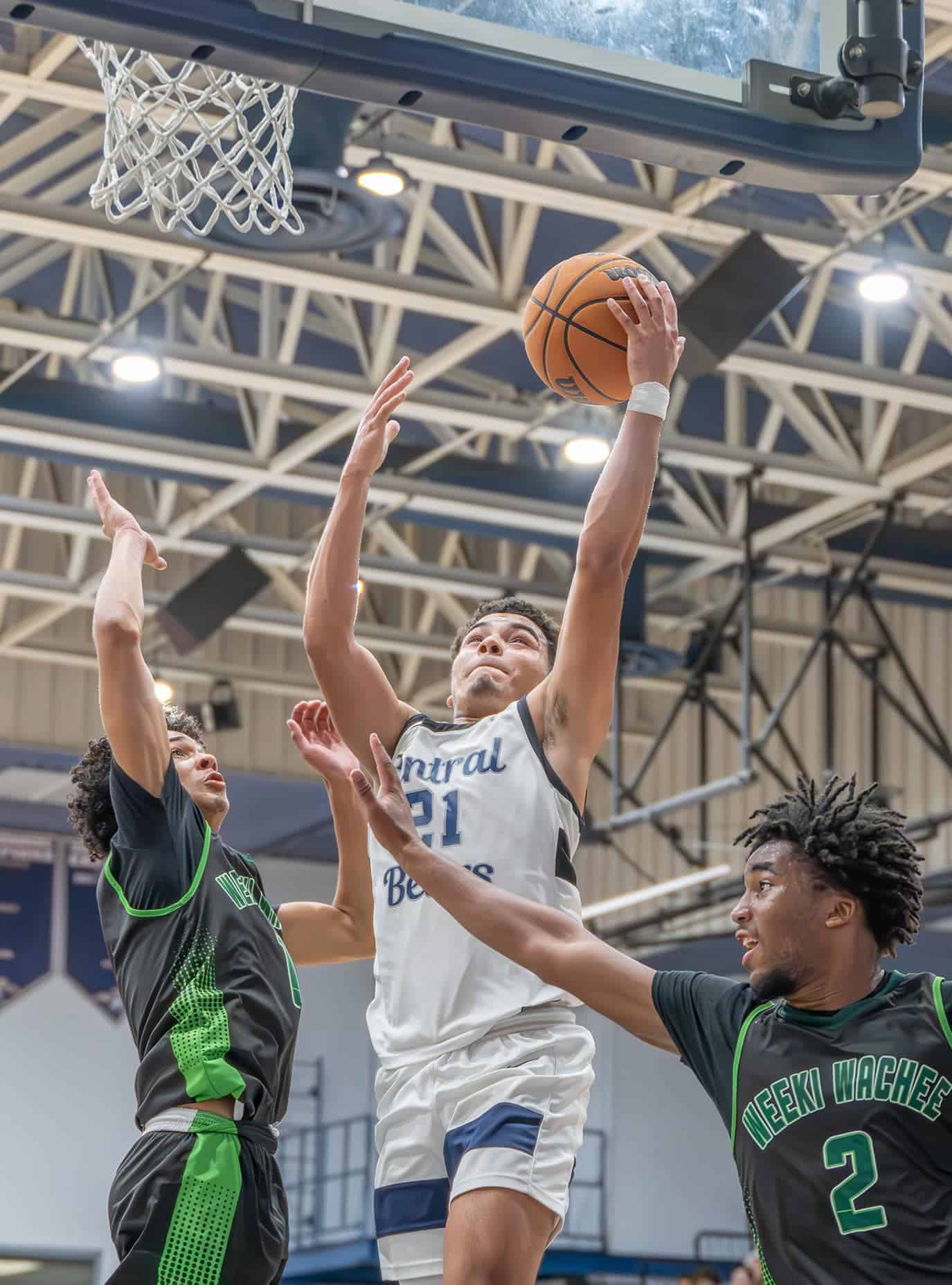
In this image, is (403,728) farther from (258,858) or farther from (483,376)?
(258,858)

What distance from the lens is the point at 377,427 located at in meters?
4.59

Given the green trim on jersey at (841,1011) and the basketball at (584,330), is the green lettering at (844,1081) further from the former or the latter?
the basketball at (584,330)

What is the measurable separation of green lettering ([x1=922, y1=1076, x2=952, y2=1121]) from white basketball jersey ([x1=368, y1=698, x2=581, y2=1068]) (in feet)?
3.58

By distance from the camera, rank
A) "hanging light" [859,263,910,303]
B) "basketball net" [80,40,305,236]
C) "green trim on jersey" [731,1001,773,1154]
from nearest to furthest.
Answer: "green trim on jersey" [731,1001,773,1154] → "basketball net" [80,40,305,236] → "hanging light" [859,263,910,303]

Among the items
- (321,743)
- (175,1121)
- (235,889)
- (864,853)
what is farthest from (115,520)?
(864,853)

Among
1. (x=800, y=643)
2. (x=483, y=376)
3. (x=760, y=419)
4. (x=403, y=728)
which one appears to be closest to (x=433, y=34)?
(x=403, y=728)

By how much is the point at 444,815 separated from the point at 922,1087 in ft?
4.50

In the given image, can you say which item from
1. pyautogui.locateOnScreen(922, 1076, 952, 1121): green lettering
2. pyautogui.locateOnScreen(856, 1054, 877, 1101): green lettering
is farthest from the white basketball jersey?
pyautogui.locateOnScreen(922, 1076, 952, 1121): green lettering

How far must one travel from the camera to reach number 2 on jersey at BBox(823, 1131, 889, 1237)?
324 centimetres

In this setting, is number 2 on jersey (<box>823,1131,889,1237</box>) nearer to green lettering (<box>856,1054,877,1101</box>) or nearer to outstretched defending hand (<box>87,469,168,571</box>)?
green lettering (<box>856,1054,877,1101</box>)

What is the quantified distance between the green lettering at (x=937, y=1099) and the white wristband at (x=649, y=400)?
63.6 inches

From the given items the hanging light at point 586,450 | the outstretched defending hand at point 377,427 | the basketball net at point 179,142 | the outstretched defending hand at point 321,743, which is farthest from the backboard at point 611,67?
the hanging light at point 586,450

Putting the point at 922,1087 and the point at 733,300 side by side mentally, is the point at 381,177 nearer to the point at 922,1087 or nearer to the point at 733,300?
the point at 733,300

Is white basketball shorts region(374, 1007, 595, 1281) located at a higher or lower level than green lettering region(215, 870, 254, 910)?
lower
